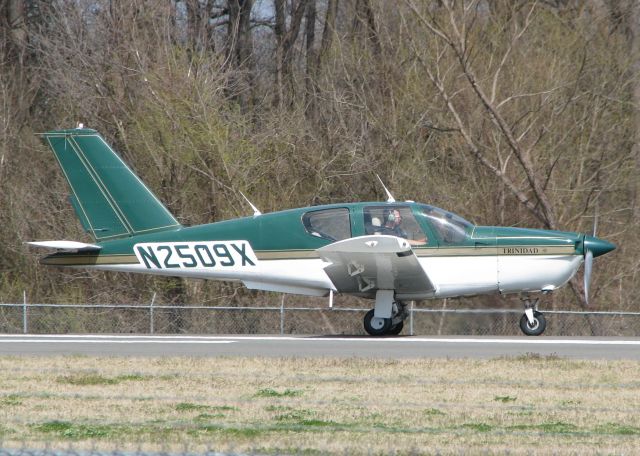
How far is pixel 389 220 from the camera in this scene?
51.9 feet

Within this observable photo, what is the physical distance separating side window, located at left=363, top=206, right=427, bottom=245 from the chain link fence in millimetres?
3551

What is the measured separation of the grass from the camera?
756 centimetres

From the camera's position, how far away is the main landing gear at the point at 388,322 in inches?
656

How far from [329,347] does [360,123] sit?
10.8m

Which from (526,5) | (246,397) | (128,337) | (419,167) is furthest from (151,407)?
(526,5)

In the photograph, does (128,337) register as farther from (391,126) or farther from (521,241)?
(391,126)

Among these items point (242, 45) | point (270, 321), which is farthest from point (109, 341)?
point (242, 45)

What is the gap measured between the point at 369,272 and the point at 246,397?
21.8 feet

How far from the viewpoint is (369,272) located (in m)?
16.2

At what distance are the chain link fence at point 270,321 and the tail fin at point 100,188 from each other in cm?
271

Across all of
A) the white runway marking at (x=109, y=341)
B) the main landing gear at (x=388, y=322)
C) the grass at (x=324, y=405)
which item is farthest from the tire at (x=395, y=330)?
the grass at (x=324, y=405)

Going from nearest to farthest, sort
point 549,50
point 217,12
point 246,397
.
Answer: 1. point 246,397
2. point 549,50
3. point 217,12

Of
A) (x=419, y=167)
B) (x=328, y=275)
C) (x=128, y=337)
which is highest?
(x=419, y=167)

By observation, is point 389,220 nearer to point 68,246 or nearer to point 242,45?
point 68,246
